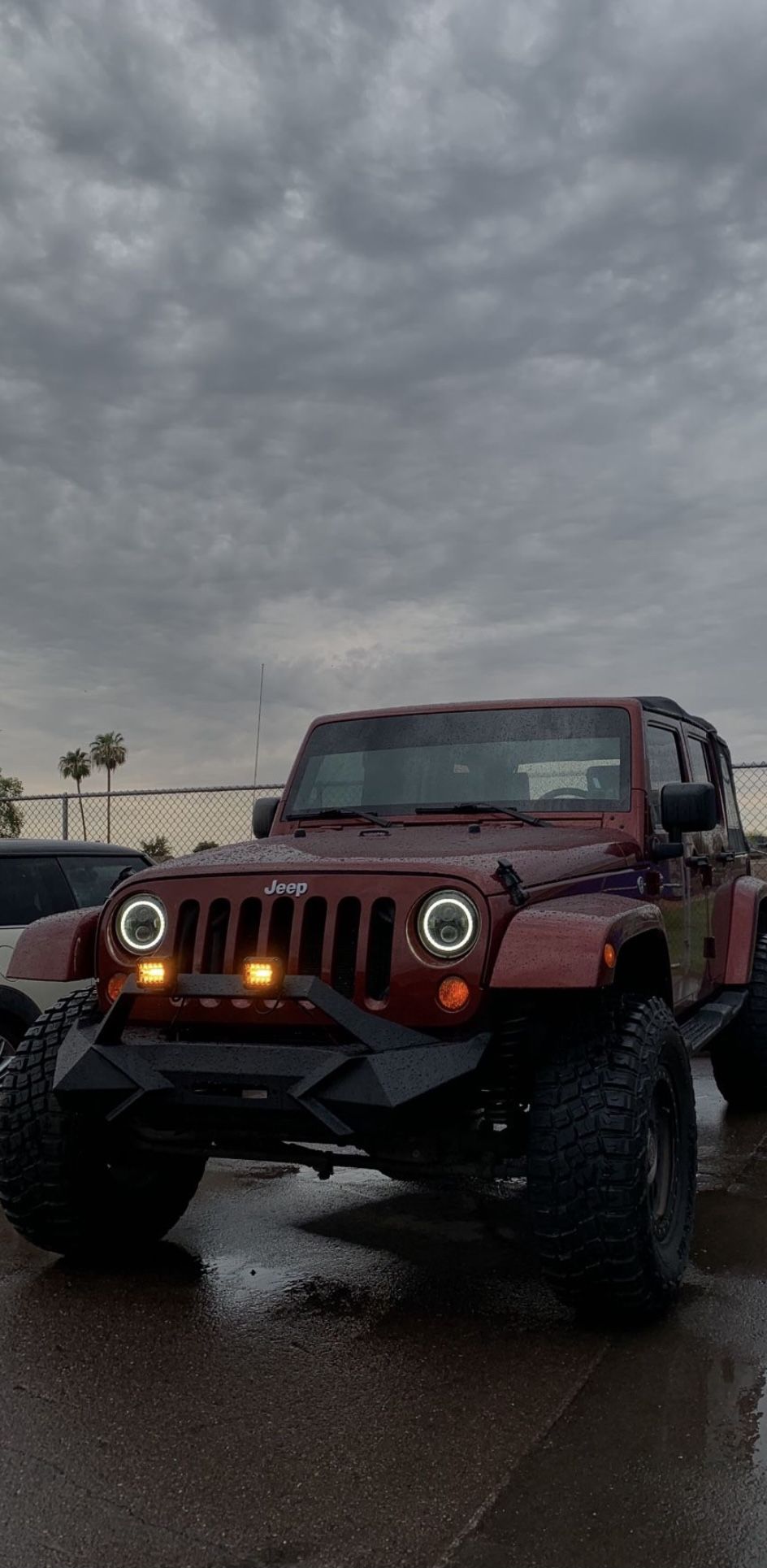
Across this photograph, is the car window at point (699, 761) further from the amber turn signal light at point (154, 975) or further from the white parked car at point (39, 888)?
the amber turn signal light at point (154, 975)

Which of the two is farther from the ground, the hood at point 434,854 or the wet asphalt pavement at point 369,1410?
the hood at point 434,854

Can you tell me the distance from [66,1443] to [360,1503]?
29.6 inches

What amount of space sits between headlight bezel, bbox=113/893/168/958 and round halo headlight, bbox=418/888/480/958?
2.67 feet

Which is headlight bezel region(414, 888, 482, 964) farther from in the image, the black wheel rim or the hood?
the black wheel rim

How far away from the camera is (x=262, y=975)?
3.59 m

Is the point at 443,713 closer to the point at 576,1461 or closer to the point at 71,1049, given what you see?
the point at 71,1049

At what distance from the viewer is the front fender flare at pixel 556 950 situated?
135 inches

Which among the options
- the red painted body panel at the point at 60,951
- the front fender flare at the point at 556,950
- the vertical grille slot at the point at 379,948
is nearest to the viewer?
the front fender flare at the point at 556,950

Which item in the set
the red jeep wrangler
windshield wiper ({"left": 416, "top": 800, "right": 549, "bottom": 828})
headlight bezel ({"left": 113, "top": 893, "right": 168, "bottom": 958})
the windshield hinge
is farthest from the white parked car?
the windshield hinge

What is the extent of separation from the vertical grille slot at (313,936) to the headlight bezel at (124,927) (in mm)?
453

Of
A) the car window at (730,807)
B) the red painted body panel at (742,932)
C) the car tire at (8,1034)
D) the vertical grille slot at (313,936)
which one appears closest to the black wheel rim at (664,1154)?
the vertical grille slot at (313,936)

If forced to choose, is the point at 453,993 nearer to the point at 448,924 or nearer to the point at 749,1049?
the point at 448,924

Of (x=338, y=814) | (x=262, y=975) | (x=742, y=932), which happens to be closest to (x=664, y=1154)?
(x=262, y=975)

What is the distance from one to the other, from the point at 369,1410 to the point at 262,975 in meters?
1.13
